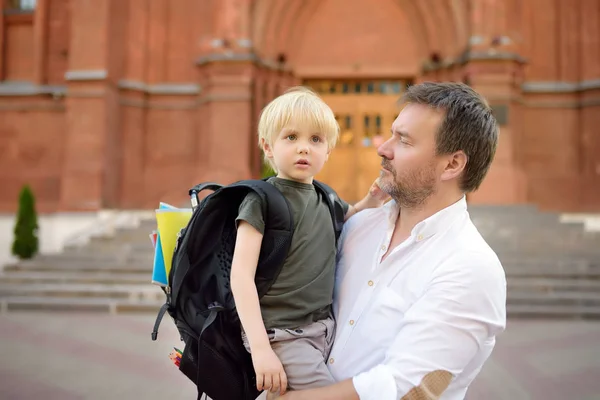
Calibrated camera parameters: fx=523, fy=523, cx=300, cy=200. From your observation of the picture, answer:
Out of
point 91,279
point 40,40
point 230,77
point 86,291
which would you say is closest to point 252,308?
point 86,291

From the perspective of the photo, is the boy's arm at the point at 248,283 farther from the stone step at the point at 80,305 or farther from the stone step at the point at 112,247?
the stone step at the point at 112,247

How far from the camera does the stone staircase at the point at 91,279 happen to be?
744 cm

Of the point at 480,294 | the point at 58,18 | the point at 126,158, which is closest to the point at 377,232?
the point at 480,294

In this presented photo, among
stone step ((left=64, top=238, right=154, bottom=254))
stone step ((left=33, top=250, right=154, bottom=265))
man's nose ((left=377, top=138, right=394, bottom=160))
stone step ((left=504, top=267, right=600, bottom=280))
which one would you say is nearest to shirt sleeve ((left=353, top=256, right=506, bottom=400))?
man's nose ((left=377, top=138, right=394, bottom=160))

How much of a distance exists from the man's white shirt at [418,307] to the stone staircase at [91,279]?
6.04 m

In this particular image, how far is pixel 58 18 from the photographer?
45.0 feet

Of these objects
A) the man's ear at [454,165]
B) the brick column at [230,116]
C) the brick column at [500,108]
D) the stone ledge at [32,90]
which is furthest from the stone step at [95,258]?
the man's ear at [454,165]

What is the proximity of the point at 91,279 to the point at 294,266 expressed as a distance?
7.35 m

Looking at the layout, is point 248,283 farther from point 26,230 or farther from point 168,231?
point 26,230

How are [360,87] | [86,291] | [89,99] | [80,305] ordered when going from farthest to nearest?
1. [360,87]
2. [89,99]
3. [86,291]
4. [80,305]

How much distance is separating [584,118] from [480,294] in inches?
512

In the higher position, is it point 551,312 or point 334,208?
point 334,208

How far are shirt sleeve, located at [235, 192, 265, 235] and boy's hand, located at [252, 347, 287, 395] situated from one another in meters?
0.38

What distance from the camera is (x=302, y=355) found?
1681 mm
